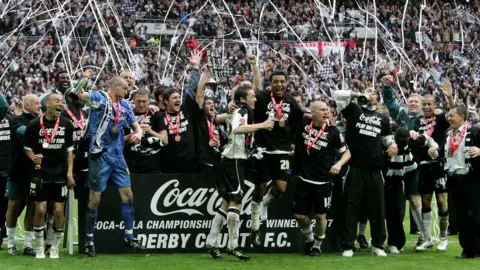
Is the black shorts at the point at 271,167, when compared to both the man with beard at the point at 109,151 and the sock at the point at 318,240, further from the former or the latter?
the man with beard at the point at 109,151

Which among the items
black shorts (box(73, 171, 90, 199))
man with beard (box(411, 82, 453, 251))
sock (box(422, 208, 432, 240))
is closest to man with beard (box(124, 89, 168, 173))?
black shorts (box(73, 171, 90, 199))

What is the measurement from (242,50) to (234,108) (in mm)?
26426

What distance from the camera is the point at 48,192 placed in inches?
514

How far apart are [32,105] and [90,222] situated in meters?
2.06

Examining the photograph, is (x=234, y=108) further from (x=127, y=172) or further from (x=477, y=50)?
(x=477, y=50)

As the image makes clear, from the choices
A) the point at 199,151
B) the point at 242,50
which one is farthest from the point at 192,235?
the point at 242,50

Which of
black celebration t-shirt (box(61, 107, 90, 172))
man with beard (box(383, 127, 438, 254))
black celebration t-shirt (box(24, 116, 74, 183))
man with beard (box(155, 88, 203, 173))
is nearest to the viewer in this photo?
black celebration t-shirt (box(24, 116, 74, 183))

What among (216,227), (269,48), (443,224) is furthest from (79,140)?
(269,48)

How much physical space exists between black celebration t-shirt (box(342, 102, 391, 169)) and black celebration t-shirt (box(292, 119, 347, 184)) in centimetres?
21

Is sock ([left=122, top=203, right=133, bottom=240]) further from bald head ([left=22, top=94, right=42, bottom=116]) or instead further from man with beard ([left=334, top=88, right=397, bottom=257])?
man with beard ([left=334, top=88, right=397, bottom=257])

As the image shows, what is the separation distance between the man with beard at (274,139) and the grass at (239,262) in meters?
0.83

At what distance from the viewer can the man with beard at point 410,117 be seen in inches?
580

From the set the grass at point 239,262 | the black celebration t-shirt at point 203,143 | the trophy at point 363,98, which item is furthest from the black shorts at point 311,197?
the black celebration t-shirt at point 203,143

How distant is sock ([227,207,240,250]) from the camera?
42.3ft
